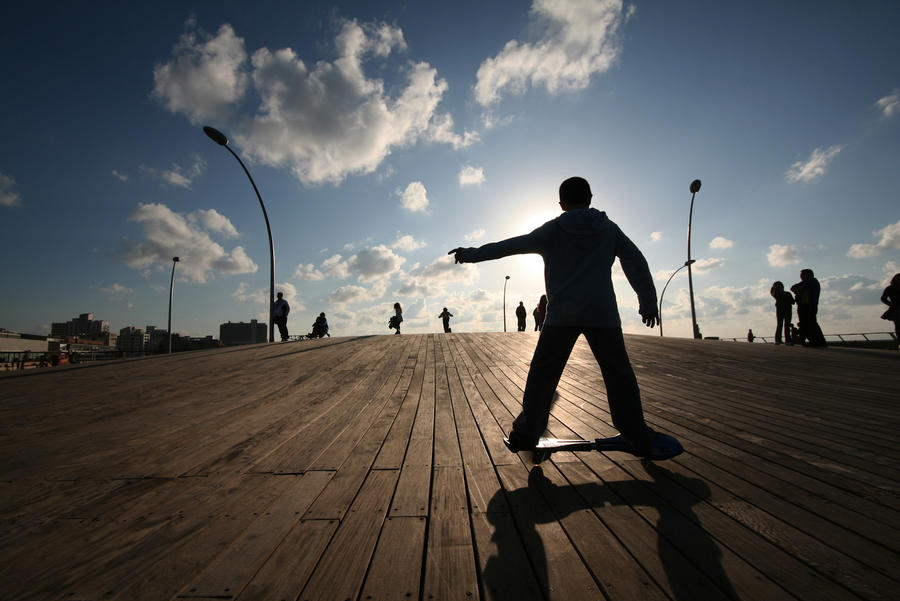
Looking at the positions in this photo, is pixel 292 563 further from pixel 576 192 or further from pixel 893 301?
pixel 893 301

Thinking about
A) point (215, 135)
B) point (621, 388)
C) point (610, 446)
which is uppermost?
point (215, 135)

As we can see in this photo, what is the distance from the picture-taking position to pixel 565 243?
9.84 ft

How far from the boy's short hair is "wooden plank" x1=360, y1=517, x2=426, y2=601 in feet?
8.19

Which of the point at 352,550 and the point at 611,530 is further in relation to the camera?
the point at 611,530

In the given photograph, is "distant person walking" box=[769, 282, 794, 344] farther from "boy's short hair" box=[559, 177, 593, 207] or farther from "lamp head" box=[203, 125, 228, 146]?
"lamp head" box=[203, 125, 228, 146]

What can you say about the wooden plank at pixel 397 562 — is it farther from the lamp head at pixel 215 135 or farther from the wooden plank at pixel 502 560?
the lamp head at pixel 215 135

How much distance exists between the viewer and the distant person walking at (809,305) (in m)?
10.2

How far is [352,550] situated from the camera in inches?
72.1

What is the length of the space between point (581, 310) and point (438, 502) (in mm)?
1553

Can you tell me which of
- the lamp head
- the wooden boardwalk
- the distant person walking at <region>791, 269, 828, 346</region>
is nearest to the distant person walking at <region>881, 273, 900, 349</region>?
the distant person walking at <region>791, 269, 828, 346</region>

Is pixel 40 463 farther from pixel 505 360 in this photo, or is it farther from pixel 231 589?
pixel 505 360

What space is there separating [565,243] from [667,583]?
2108 mm

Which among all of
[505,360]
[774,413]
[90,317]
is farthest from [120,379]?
[90,317]

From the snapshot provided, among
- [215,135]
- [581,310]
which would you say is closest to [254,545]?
[581,310]
